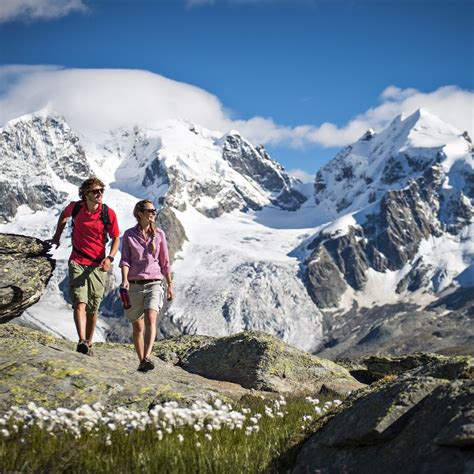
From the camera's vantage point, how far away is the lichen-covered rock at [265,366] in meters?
17.8

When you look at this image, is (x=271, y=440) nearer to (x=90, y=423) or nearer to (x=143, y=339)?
(x=90, y=423)

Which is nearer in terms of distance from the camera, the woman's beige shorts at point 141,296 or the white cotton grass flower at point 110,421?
the white cotton grass flower at point 110,421

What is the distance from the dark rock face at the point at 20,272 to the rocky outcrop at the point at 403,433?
28.8 ft

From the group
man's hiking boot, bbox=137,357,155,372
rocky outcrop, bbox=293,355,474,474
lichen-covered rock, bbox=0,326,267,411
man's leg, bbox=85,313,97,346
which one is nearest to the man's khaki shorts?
man's leg, bbox=85,313,97,346

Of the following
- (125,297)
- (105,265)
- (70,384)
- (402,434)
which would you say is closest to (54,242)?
(105,265)

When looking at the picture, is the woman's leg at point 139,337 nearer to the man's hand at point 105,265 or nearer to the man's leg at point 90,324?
the man's leg at point 90,324

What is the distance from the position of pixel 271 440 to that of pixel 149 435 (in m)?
1.47

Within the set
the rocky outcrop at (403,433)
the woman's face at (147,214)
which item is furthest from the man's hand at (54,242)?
the rocky outcrop at (403,433)

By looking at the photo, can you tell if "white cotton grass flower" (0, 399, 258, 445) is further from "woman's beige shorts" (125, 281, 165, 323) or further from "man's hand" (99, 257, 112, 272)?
"man's hand" (99, 257, 112, 272)

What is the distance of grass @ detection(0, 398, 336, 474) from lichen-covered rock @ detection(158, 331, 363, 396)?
9.38 metres

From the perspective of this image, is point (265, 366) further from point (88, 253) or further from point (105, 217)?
point (105, 217)

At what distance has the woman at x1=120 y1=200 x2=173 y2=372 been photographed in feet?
44.1

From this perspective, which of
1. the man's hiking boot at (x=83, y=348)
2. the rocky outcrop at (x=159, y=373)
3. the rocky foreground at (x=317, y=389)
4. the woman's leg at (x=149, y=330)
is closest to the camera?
the rocky foreground at (x=317, y=389)

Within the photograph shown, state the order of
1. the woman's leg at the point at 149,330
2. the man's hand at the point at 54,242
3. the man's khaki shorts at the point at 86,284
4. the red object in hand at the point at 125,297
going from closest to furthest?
the red object in hand at the point at 125,297 → the woman's leg at the point at 149,330 → the man's khaki shorts at the point at 86,284 → the man's hand at the point at 54,242
